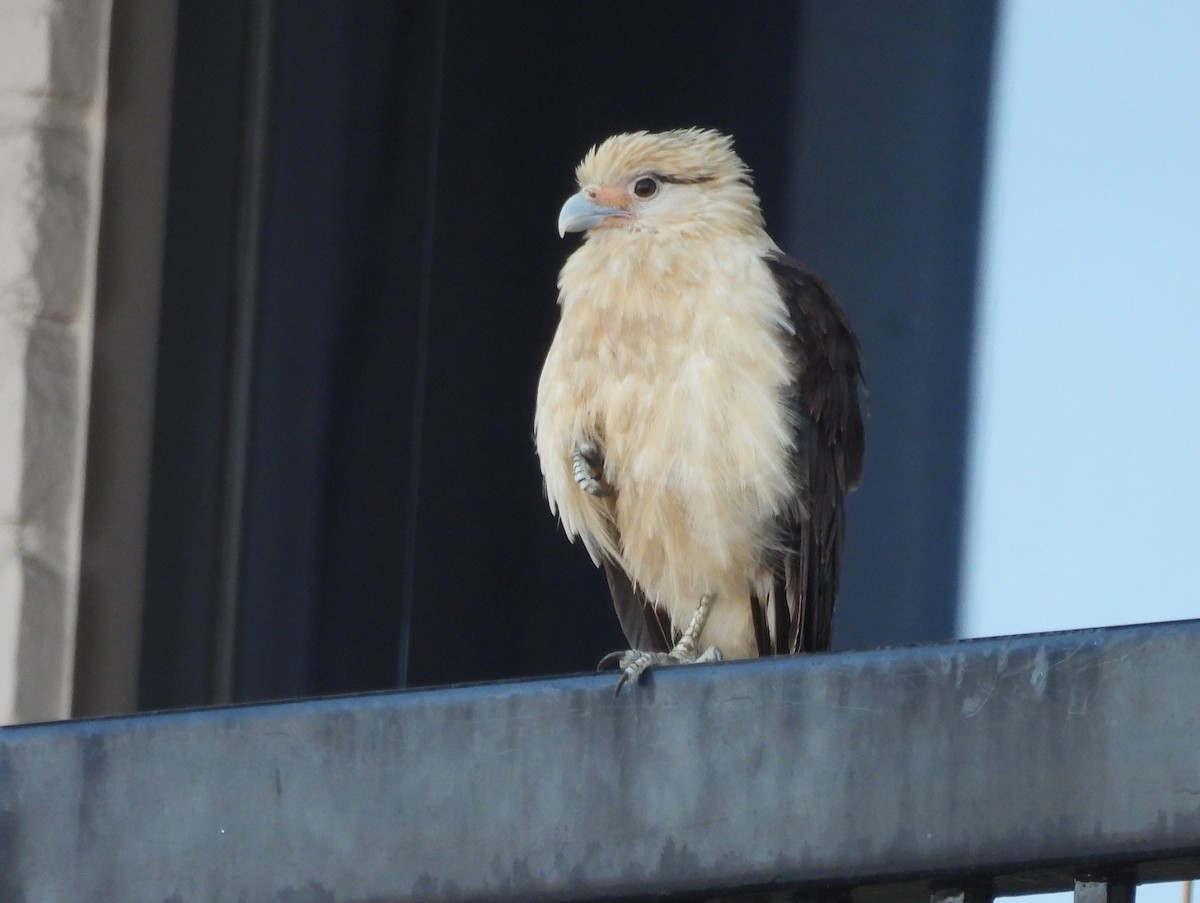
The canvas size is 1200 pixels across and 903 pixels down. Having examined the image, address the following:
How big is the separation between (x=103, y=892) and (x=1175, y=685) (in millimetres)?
677

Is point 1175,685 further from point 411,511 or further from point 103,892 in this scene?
point 411,511

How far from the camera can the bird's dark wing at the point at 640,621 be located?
315 centimetres

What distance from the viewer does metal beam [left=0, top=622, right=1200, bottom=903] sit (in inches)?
38.1

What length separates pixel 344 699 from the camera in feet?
3.88

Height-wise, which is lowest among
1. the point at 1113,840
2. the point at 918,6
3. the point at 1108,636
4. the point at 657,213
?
the point at 1113,840

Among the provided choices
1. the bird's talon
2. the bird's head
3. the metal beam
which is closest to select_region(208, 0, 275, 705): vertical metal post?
the bird's head

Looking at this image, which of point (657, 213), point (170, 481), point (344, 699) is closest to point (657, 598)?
point (657, 213)

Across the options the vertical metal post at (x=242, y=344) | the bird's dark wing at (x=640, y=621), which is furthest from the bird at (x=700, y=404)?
the vertical metal post at (x=242, y=344)

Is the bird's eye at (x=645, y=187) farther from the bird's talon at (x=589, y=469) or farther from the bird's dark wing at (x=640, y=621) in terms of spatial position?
the bird's dark wing at (x=640, y=621)

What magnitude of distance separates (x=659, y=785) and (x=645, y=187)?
6.49 ft

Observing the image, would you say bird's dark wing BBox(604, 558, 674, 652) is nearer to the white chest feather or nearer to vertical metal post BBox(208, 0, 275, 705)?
the white chest feather

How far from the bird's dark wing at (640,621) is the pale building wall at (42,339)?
3.03ft

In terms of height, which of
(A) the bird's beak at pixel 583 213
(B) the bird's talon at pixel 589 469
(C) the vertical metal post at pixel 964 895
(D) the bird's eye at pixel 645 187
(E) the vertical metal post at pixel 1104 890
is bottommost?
(C) the vertical metal post at pixel 964 895

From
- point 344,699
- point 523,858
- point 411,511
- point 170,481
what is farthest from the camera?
point 411,511
